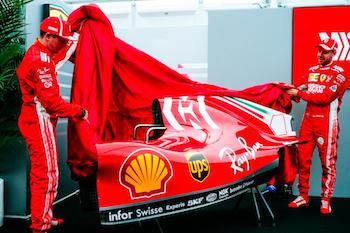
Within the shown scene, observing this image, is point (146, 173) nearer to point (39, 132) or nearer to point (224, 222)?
point (39, 132)

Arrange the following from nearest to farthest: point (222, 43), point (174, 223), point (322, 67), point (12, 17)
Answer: point (12, 17), point (174, 223), point (322, 67), point (222, 43)

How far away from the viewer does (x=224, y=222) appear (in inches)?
133

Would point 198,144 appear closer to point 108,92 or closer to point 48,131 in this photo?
point 108,92

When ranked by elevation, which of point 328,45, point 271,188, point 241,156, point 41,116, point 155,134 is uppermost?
point 328,45

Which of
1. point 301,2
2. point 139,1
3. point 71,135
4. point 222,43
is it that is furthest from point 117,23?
point 71,135

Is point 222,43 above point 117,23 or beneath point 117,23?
beneath

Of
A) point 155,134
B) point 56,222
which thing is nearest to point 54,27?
point 155,134

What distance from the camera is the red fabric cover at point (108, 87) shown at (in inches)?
110

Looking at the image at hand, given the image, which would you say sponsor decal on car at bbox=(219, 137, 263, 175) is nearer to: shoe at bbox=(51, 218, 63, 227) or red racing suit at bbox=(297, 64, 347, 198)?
red racing suit at bbox=(297, 64, 347, 198)

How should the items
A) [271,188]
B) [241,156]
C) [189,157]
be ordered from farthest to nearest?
[271,188] < [241,156] < [189,157]

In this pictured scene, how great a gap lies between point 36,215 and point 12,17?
4.68ft

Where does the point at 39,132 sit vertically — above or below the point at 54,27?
below

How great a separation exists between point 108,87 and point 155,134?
49cm

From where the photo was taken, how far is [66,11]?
4.04m
